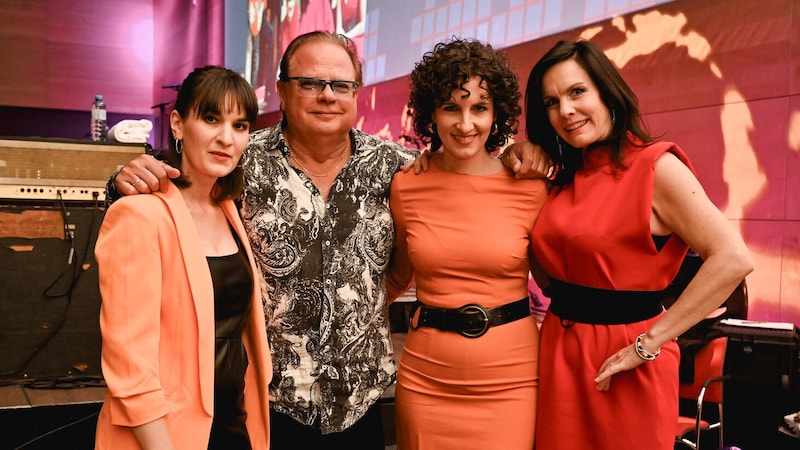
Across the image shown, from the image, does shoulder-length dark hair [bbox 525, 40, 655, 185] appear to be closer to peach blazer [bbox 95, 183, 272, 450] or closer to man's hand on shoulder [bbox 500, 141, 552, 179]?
man's hand on shoulder [bbox 500, 141, 552, 179]

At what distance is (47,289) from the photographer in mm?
2852

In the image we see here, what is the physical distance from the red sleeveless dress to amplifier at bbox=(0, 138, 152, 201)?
6.32 feet

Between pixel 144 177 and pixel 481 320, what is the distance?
0.85 metres

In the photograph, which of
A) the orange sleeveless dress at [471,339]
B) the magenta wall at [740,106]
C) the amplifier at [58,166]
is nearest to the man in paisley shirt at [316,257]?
the orange sleeveless dress at [471,339]

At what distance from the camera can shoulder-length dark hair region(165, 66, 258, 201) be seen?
1507 mm

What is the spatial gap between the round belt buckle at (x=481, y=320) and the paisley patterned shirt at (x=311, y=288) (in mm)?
260

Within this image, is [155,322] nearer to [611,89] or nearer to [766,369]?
[611,89]

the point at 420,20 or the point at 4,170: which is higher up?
the point at 420,20

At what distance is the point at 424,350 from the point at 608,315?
0.46 metres

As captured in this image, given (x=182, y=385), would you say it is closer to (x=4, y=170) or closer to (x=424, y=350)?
(x=424, y=350)

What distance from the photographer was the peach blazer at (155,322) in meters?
1.31

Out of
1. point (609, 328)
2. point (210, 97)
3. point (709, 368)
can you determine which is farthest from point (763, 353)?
point (210, 97)

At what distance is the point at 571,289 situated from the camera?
5.73ft

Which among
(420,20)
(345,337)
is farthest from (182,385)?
(420,20)
